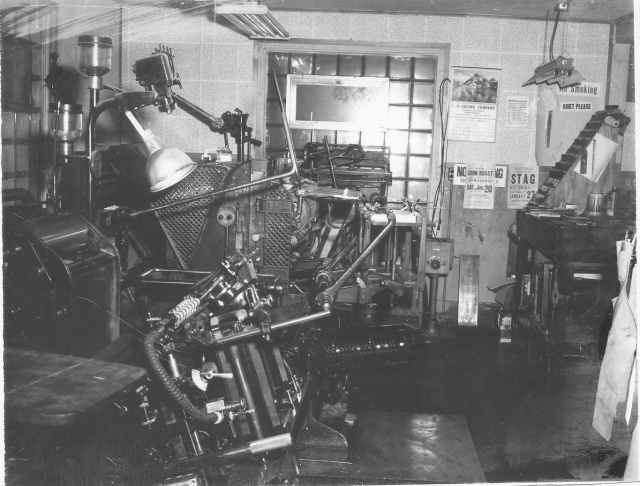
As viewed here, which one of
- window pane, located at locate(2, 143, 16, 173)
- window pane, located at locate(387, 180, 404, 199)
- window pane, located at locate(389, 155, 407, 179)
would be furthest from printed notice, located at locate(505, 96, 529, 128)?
window pane, located at locate(2, 143, 16, 173)

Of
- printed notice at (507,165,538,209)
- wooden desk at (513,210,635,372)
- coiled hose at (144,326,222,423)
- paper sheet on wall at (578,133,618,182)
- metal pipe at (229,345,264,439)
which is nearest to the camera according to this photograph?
coiled hose at (144,326,222,423)

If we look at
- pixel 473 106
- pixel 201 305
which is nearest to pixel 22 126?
pixel 201 305

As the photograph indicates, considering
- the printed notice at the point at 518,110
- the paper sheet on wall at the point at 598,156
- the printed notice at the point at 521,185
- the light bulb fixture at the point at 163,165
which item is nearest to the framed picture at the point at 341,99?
the printed notice at the point at 518,110

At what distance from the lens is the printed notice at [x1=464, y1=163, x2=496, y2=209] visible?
6.15m

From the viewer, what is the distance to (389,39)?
6020mm

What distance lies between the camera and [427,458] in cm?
310

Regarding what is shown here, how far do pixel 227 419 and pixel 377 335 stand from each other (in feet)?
5.39

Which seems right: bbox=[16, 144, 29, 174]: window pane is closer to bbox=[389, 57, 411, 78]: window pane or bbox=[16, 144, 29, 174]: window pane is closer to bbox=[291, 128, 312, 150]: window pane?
bbox=[291, 128, 312, 150]: window pane

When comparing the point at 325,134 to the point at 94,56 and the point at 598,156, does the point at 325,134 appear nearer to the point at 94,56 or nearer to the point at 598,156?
the point at 598,156

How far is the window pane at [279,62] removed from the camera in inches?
243

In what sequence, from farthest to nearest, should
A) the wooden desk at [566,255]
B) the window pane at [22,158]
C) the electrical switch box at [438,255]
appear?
the electrical switch box at [438,255]
the wooden desk at [566,255]
the window pane at [22,158]

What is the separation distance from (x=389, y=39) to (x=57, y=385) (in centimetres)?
518

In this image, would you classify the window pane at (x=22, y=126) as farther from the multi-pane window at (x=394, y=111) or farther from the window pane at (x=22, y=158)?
the multi-pane window at (x=394, y=111)

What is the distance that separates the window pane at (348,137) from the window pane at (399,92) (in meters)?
0.52
